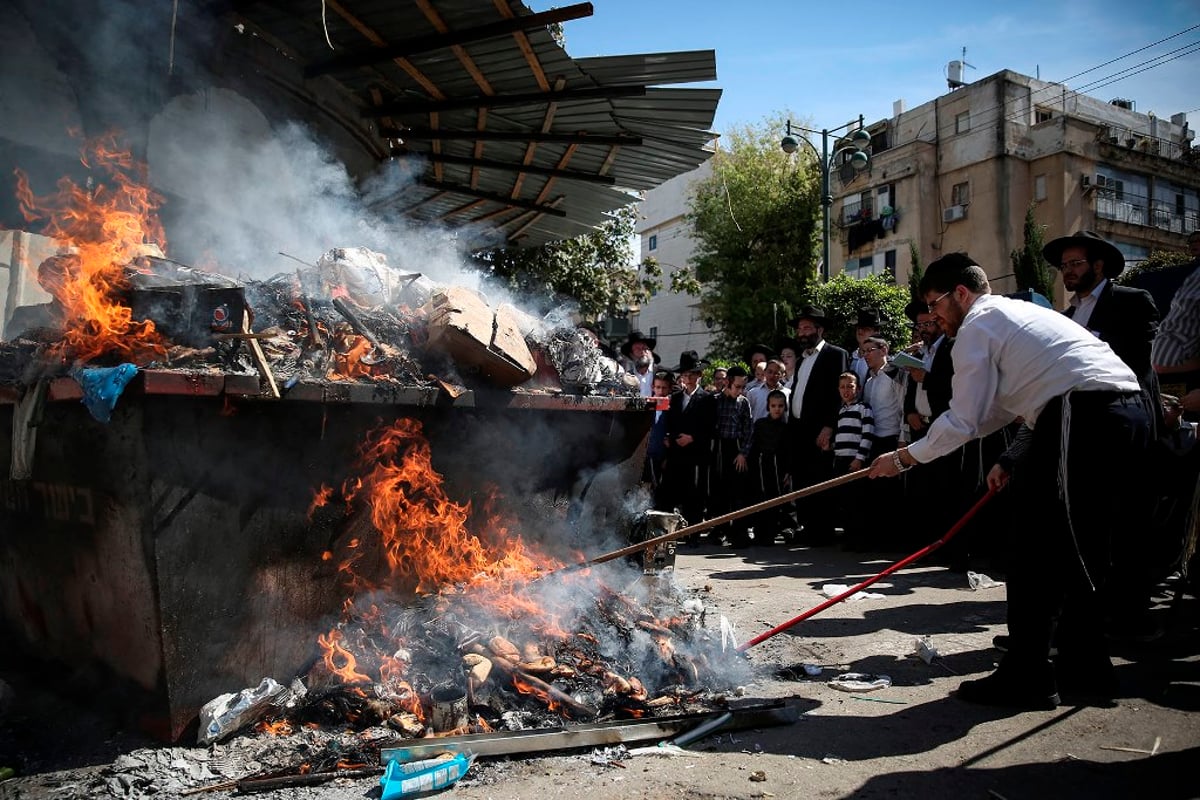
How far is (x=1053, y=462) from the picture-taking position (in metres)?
3.57

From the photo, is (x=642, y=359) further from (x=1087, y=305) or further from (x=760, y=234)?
(x=760, y=234)

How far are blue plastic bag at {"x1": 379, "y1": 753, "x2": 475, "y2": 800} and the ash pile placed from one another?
5.54ft

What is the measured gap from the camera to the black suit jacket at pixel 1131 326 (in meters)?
4.22

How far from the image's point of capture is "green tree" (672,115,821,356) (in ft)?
90.9

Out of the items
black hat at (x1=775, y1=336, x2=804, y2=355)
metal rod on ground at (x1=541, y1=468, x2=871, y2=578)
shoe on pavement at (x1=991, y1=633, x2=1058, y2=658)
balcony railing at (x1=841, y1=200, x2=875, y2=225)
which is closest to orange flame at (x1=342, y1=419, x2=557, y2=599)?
metal rod on ground at (x1=541, y1=468, x2=871, y2=578)

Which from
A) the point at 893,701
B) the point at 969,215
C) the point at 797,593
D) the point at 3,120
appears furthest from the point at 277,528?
the point at 969,215

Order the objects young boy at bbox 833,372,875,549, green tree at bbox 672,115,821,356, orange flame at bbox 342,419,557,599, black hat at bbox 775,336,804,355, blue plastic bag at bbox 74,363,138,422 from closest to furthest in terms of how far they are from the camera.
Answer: blue plastic bag at bbox 74,363,138,422 < orange flame at bbox 342,419,557,599 < young boy at bbox 833,372,875,549 < black hat at bbox 775,336,804,355 < green tree at bbox 672,115,821,356

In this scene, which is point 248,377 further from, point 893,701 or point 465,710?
point 893,701

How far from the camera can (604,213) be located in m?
9.04

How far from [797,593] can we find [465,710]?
3.49 meters

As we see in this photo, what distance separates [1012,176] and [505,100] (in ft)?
95.4

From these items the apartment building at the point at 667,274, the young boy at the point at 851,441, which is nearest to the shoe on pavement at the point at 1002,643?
the young boy at the point at 851,441

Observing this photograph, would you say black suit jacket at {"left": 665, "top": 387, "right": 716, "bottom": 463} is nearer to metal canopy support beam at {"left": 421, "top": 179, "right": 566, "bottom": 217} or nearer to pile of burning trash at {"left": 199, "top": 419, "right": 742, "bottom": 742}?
metal canopy support beam at {"left": 421, "top": 179, "right": 566, "bottom": 217}

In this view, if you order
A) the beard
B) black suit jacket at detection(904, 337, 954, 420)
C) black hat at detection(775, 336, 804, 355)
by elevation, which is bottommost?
black suit jacket at detection(904, 337, 954, 420)
